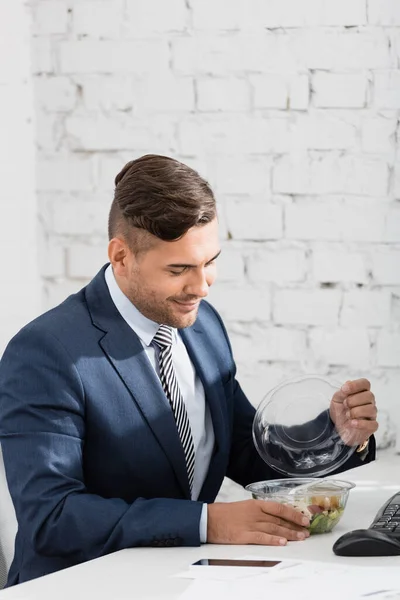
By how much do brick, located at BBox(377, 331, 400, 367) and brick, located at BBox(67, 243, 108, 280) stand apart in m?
0.66

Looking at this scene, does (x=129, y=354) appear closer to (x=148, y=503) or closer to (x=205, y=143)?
(x=148, y=503)

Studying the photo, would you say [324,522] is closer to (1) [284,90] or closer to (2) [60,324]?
(2) [60,324]

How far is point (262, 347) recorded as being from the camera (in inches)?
92.0

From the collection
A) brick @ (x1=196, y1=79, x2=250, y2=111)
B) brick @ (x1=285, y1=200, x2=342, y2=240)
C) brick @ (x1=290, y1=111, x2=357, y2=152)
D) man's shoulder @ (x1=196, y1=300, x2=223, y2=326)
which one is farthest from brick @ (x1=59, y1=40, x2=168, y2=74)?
man's shoulder @ (x1=196, y1=300, x2=223, y2=326)

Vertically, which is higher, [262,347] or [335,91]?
[335,91]

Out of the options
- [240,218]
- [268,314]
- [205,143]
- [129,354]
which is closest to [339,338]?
[268,314]

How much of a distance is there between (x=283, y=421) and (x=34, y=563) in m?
0.45

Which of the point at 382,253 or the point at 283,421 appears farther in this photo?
the point at 382,253

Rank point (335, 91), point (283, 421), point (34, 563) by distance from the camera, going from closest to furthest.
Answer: point (34, 563)
point (283, 421)
point (335, 91)

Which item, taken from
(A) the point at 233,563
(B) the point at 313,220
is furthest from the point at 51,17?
(A) the point at 233,563

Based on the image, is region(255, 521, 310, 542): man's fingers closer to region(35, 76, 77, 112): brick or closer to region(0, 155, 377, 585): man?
region(0, 155, 377, 585): man

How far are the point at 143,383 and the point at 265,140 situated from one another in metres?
0.86

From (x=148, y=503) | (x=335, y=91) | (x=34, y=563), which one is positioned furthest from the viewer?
(x=335, y=91)

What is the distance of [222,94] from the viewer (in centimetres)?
230
